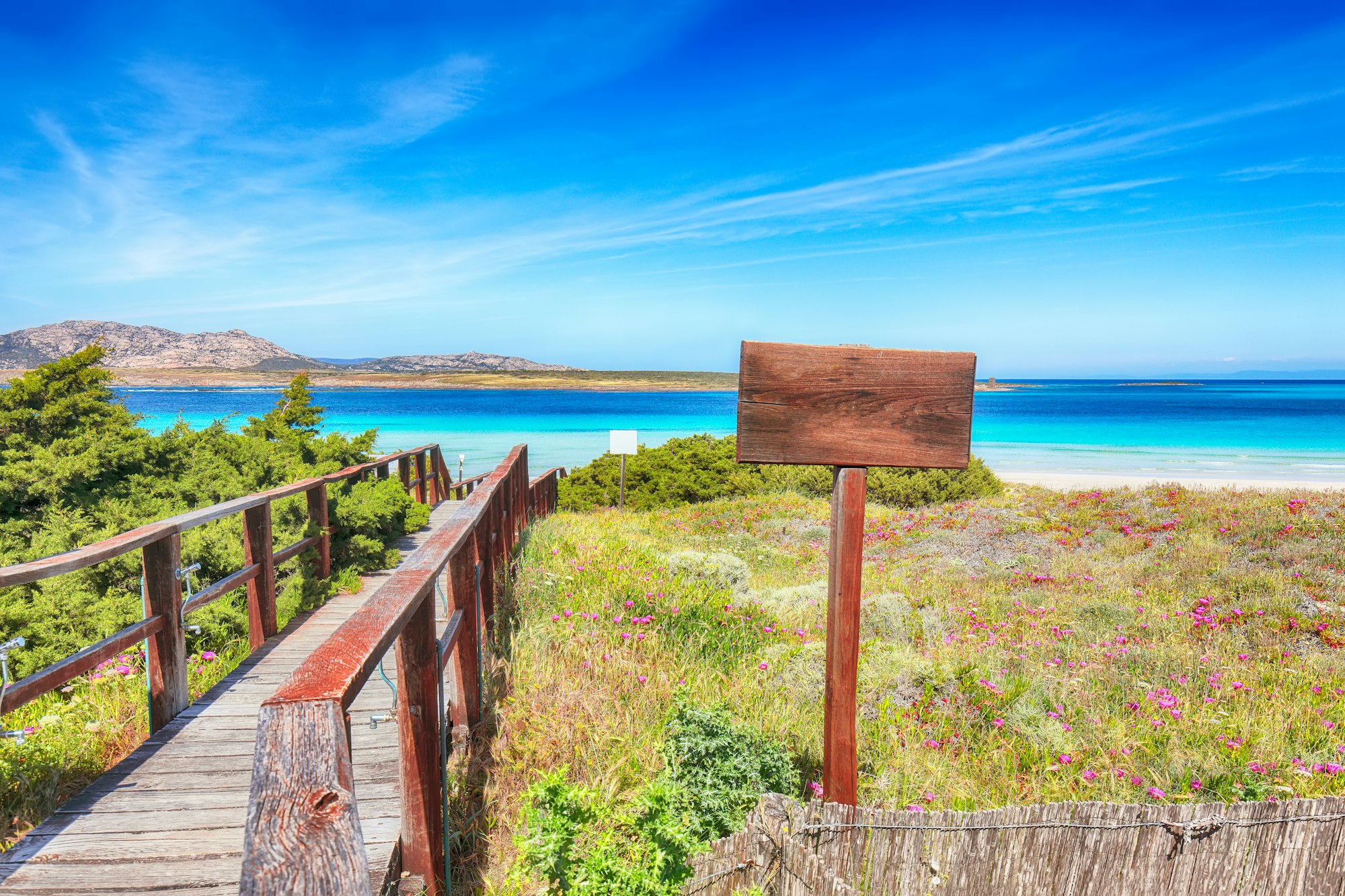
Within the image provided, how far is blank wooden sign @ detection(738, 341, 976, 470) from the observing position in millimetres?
2537

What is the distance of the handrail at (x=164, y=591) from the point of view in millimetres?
2863

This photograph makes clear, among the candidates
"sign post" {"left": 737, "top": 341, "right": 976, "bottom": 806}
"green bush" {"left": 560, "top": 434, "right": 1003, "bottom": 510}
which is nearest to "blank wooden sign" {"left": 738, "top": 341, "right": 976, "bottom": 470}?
"sign post" {"left": 737, "top": 341, "right": 976, "bottom": 806}

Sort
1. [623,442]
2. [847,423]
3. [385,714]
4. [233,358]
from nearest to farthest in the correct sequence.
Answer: [847,423] → [385,714] → [623,442] → [233,358]

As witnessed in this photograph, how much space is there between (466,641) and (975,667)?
3200 mm

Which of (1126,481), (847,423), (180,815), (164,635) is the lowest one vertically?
(1126,481)

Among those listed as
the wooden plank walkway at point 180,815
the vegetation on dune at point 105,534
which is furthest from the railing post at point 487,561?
the vegetation on dune at point 105,534

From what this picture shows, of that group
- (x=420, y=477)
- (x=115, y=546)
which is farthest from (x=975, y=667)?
(x=420, y=477)

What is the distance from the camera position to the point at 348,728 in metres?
1.38

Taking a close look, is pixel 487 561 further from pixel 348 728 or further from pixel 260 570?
pixel 348 728

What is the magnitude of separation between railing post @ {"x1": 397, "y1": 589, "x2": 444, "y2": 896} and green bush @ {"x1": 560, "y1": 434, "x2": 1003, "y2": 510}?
45.9 ft

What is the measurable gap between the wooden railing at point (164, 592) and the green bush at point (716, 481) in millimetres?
12001

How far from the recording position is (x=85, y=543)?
5.58 m

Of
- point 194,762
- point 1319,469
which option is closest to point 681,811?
point 194,762

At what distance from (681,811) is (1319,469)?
1320 inches
